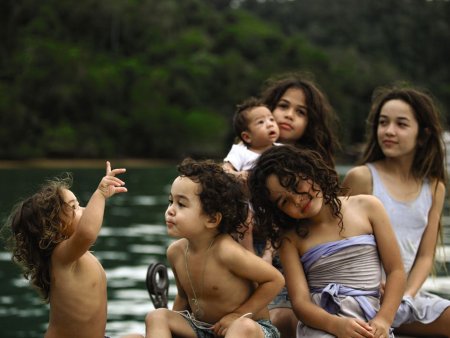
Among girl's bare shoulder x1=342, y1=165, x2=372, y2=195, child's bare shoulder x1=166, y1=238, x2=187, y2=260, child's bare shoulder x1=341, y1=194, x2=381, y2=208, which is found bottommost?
child's bare shoulder x1=166, y1=238, x2=187, y2=260

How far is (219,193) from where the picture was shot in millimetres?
3826

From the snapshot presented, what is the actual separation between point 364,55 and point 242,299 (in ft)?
300

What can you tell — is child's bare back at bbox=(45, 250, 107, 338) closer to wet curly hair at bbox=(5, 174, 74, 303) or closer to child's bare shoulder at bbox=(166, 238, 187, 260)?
wet curly hair at bbox=(5, 174, 74, 303)

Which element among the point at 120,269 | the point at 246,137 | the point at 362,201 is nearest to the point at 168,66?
the point at 120,269

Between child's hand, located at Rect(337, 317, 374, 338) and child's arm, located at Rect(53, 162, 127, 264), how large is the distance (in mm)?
1064

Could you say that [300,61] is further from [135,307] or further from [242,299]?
[242,299]

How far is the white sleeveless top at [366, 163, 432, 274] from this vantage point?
15.5 ft

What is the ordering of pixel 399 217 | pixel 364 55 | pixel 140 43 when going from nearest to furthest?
1. pixel 399 217
2. pixel 140 43
3. pixel 364 55

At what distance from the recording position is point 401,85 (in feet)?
17.0

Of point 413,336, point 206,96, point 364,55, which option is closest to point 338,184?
point 413,336

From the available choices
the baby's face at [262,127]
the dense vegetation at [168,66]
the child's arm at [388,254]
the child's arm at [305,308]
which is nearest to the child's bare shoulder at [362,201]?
the child's arm at [388,254]

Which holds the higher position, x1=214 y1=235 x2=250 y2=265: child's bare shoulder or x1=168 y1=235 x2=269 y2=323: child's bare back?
x1=214 y1=235 x2=250 y2=265: child's bare shoulder

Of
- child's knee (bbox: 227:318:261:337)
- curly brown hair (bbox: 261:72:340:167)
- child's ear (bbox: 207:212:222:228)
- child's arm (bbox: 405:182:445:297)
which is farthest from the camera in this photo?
curly brown hair (bbox: 261:72:340:167)

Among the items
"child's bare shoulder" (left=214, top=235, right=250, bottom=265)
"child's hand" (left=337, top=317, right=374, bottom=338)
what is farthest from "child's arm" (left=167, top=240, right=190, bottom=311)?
"child's hand" (left=337, top=317, right=374, bottom=338)
